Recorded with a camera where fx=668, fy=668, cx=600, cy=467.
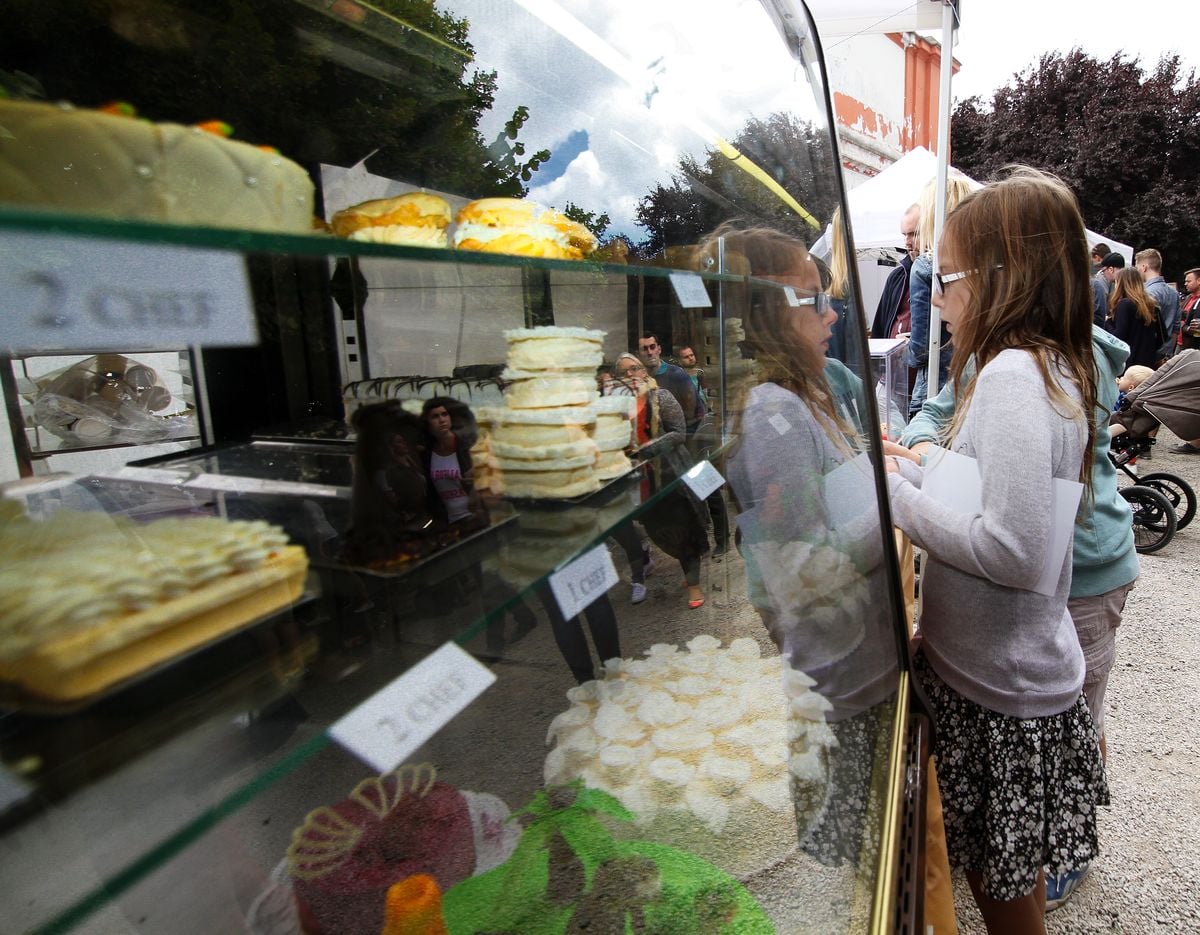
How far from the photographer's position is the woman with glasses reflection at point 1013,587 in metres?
1.22

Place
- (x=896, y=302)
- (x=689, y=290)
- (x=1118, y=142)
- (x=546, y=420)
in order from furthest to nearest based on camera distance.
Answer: (x=1118, y=142), (x=896, y=302), (x=689, y=290), (x=546, y=420)

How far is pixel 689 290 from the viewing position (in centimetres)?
125

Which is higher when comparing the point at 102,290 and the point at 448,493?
the point at 102,290

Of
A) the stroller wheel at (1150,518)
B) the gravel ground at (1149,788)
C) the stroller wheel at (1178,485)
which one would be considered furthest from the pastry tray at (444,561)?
the stroller wheel at (1178,485)

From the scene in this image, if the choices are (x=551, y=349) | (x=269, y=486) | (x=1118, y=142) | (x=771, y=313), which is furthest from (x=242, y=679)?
(x=1118, y=142)

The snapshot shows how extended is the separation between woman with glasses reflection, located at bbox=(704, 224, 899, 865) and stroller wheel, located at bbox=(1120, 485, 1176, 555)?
3.86 metres

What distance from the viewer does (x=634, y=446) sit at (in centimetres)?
124

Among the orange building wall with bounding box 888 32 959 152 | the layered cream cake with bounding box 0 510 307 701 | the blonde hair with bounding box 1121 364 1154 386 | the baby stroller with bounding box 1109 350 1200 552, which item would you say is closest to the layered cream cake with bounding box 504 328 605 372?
the layered cream cake with bounding box 0 510 307 701

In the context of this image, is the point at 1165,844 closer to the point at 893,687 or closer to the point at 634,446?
the point at 893,687

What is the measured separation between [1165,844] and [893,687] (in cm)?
149

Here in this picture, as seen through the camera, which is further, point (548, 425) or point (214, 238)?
point (548, 425)

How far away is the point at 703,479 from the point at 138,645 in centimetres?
92

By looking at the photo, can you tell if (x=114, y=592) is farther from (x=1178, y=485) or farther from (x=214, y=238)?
(x=1178, y=485)

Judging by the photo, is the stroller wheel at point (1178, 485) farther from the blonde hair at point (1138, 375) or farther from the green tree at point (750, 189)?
the green tree at point (750, 189)
